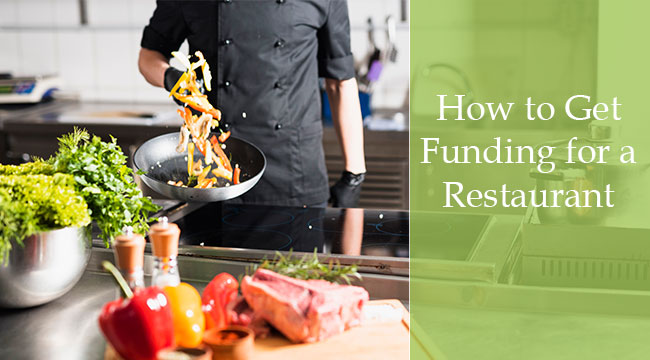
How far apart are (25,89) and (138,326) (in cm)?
290

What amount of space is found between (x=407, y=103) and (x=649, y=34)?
144cm

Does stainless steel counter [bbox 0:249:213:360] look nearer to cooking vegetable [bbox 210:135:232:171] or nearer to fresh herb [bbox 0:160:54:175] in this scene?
fresh herb [bbox 0:160:54:175]

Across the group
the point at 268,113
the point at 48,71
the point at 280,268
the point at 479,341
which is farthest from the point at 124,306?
the point at 48,71

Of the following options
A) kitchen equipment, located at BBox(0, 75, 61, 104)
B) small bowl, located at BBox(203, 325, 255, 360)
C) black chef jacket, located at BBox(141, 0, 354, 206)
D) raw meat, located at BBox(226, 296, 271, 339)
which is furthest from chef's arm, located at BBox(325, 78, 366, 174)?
kitchen equipment, located at BBox(0, 75, 61, 104)

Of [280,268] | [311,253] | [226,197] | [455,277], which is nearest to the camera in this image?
[280,268]

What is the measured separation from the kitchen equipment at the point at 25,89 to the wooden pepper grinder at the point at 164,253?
271 cm

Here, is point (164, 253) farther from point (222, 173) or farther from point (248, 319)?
point (222, 173)

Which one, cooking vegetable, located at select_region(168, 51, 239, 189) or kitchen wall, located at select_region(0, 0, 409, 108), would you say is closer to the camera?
cooking vegetable, located at select_region(168, 51, 239, 189)

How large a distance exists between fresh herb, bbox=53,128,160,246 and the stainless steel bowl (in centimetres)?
5

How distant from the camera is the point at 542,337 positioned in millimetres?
1113

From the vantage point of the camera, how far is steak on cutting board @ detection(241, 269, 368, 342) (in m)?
0.99

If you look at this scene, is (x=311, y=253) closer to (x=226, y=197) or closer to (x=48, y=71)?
(x=226, y=197)

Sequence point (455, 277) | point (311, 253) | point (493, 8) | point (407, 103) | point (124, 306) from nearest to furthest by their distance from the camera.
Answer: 1. point (124, 306)
2. point (455, 277)
3. point (311, 253)
4. point (493, 8)
5. point (407, 103)

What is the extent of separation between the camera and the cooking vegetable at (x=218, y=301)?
3.39ft
